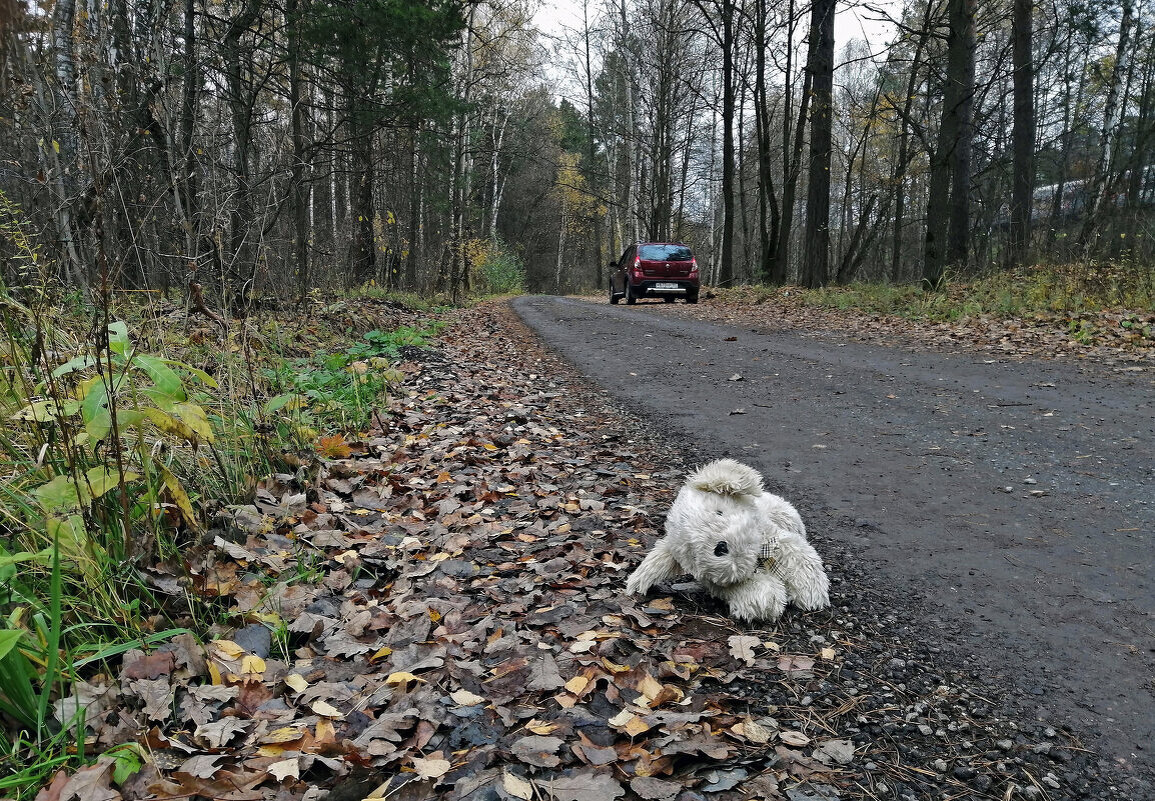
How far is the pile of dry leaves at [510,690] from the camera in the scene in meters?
1.61

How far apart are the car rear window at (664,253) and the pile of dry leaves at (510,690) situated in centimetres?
1544

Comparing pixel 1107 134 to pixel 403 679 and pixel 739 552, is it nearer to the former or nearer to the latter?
pixel 739 552

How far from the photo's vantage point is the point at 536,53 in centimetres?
2831

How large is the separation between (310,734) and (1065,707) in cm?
221

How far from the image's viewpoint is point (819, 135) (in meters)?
15.1

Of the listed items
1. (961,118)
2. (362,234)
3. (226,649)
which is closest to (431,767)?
(226,649)

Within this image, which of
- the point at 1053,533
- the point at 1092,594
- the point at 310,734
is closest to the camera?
the point at 310,734

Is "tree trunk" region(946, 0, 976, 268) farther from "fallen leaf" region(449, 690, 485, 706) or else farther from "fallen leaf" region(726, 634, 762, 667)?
"fallen leaf" region(449, 690, 485, 706)

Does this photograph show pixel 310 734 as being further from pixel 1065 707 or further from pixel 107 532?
pixel 1065 707

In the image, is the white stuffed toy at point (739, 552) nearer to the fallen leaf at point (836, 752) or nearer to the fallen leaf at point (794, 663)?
the fallen leaf at point (794, 663)

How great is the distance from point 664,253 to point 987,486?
1543 cm

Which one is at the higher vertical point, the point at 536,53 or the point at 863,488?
the point at 536,53

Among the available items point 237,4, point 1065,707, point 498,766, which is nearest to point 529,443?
point 498,766

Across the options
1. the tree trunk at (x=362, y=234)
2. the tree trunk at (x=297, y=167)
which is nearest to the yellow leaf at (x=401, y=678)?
the tree trunk at (x=297, y=167)
